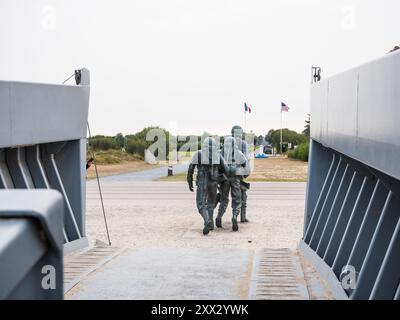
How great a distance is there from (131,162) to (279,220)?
3427 centimetres

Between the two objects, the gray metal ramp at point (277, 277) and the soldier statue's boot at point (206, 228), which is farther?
the soldier statue's boot at point (206, 228)

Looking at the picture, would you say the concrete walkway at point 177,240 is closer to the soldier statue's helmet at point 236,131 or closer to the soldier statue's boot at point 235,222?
the soldier statue's boot at point 235,222

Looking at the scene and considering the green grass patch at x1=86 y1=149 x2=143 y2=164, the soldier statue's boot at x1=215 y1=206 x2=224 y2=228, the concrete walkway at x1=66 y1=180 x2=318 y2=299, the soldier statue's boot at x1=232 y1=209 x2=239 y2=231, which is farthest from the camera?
the green grass patch at x1=86 y1=149 x2=143 y2=164

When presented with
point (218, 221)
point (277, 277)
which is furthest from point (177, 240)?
point (277, 277)

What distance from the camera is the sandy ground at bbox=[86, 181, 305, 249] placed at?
13336 millimetres

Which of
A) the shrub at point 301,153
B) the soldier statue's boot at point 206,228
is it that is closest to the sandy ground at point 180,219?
the soldier statue's boot at point 206,228

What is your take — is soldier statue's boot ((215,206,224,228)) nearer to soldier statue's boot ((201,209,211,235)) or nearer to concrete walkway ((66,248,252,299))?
soldier statue's boot ((201,209,211,235))

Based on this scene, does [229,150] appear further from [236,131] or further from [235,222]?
[235,222]

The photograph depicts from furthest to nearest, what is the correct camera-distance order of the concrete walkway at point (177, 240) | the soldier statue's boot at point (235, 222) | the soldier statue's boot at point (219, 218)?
the soldier statue's boot at point (219, 218)
the soldier statue's boot at point (235, 222)
the concrete walkway at point (177, 240)

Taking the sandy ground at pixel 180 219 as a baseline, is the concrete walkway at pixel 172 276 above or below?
above

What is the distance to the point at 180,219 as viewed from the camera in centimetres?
1694

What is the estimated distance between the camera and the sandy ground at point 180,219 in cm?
1334

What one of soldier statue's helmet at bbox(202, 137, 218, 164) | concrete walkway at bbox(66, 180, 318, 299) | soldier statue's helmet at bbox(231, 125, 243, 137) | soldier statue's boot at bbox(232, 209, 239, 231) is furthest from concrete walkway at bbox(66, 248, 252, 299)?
soldier statue's helmet at bbox(231, 125, 243, 137)
